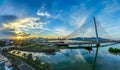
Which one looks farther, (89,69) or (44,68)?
(89,69)

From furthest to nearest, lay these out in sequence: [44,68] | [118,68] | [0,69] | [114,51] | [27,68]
Answer: [114,51]
[0,69]
[118,68]
[27,68]
[44,68]

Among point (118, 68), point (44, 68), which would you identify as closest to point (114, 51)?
point (118, 68)

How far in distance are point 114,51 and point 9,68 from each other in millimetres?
22693

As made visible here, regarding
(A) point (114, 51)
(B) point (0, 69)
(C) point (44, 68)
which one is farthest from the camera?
(A) point (114, 51)

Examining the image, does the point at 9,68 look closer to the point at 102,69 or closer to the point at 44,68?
the point at 44,68

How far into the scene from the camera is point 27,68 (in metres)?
14.5

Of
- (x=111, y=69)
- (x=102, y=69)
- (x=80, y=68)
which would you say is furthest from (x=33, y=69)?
(x=111, y=69)

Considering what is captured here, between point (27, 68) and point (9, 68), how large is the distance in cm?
310

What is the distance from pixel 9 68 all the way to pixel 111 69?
1054 cm

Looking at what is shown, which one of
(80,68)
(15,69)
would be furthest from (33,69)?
(80,68)

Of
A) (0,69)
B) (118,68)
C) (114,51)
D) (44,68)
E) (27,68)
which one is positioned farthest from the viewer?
(114,51)

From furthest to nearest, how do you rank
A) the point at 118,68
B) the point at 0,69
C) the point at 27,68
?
the point at 0,69 < the point at 118,68 < the point at 27,68

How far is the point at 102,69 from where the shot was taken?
15102 mm

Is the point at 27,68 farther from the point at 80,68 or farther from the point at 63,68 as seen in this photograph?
the point at 80,68
